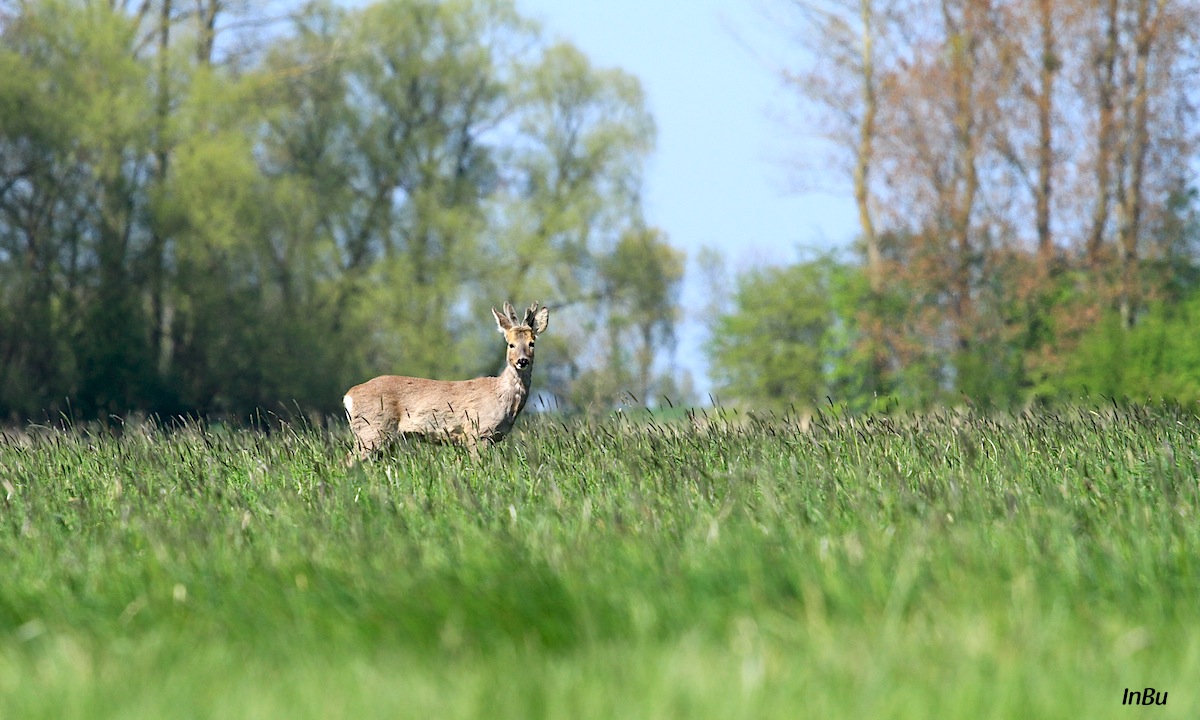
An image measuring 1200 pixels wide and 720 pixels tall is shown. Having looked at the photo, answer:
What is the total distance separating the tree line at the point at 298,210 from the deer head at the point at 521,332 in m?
13.9

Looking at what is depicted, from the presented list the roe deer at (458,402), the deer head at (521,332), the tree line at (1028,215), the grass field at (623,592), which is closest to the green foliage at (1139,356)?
the tree line at (1028,215)

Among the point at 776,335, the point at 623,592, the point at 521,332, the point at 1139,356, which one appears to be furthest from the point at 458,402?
the point at 776,335

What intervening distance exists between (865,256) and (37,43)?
20409mm

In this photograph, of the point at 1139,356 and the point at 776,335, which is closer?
the point at 1139,356

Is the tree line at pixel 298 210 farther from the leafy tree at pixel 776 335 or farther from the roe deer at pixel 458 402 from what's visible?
the roe deer at pixel 458 402

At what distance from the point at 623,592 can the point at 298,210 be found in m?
32.0

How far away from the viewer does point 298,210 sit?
35031 millimetres

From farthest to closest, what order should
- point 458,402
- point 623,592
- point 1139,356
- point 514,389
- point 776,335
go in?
point 776,335 → point 1139,356 → point 458,402 → point 514,389 → point 623,592

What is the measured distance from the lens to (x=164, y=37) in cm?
3550

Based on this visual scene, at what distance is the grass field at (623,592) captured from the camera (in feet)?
11.4

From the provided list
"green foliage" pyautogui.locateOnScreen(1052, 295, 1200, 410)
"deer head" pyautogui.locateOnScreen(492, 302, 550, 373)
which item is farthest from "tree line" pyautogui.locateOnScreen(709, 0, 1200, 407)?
"deer head" pyautogui.locateOnScreen(492, 302, 550, 373)

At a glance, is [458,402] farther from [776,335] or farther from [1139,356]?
[776,335]

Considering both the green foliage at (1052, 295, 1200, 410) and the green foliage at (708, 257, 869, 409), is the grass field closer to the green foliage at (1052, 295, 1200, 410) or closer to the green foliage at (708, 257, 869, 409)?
the green foliage at (1052, 295, 1200, 410)

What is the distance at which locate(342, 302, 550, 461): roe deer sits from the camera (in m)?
10.7
